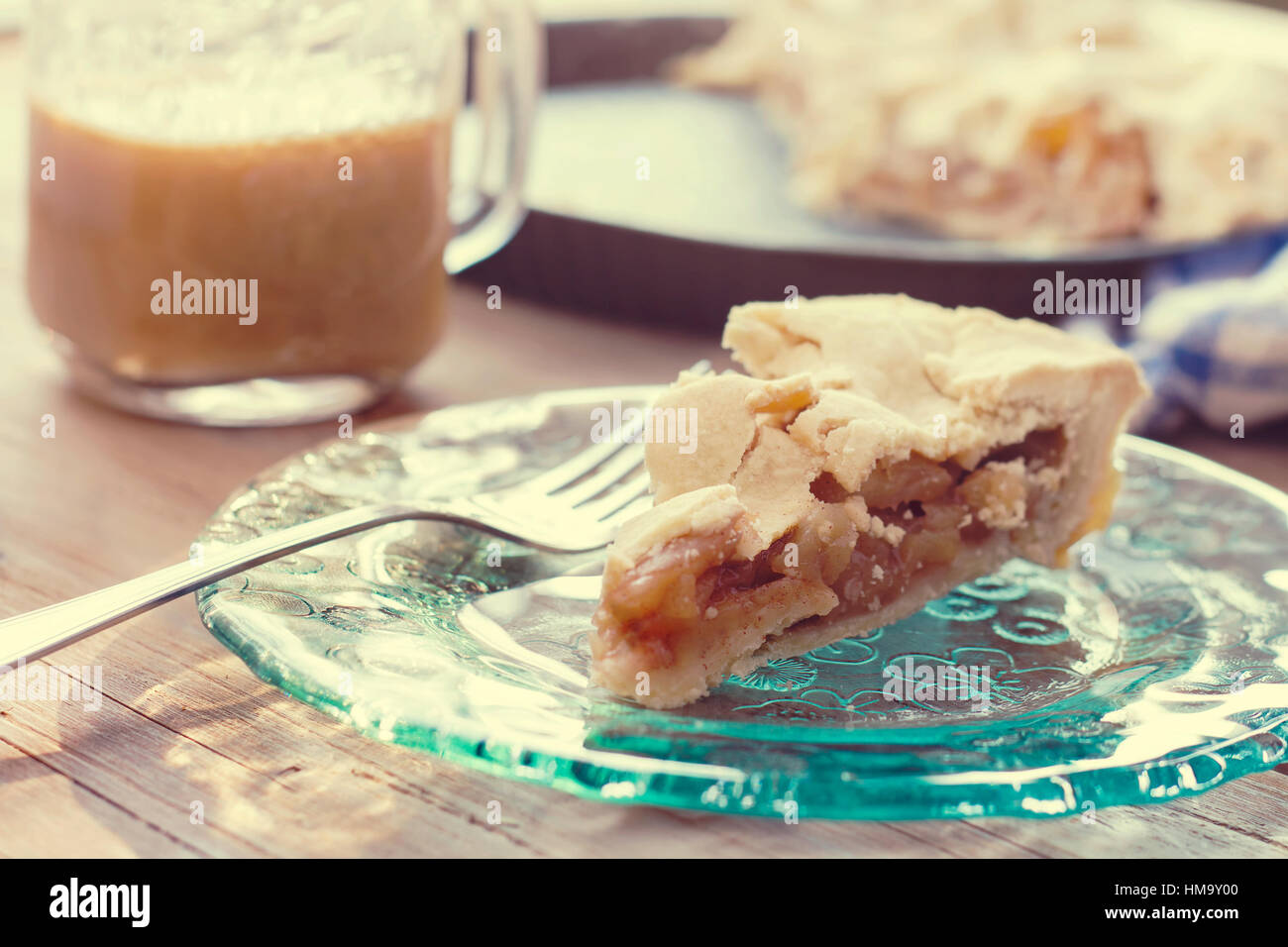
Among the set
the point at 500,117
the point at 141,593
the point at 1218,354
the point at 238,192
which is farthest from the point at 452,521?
the point at 1218,354

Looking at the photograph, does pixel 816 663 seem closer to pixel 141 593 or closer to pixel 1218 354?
pixel 141 593

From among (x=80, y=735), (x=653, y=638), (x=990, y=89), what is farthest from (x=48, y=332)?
(x=990, y=89)

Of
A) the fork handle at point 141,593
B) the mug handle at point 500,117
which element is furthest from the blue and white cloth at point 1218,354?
the fork handle at point 141,593

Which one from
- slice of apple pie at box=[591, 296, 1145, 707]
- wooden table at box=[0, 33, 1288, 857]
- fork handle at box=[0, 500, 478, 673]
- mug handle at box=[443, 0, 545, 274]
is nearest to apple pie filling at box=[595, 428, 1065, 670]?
slice of apple pie at box=[591, 296, 1145, 707]

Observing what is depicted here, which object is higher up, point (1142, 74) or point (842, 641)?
point (1142, 74)

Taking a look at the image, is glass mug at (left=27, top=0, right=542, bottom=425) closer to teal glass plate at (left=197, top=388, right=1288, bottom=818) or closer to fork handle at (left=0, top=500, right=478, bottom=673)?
teal glass plate at (left=197, top=388, right=1288, bottom=818)

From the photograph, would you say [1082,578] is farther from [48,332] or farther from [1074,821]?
[48,332]

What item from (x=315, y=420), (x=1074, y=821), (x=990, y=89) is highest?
(x=990, y=89)
